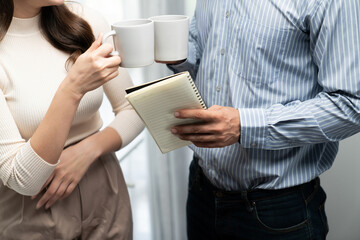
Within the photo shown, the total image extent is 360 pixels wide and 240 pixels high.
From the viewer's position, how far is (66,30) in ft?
3.64

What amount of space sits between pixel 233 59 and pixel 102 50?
0.38 m

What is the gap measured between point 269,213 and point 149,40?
0.58 meters

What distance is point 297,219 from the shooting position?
1.09 meters

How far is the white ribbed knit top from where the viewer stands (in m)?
0.92

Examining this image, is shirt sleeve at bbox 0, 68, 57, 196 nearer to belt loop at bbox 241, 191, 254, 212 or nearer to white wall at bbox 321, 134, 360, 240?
belt loop at bbox 241, 191, 254, 212

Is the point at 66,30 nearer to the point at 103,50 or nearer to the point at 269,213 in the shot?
the point at 103,50

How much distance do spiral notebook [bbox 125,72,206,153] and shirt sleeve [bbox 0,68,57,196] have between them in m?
0.26

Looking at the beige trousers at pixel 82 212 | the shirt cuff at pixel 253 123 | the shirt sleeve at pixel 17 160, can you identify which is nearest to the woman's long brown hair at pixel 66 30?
the shirt sleeve at pixel 17 160

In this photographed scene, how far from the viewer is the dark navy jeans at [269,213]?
1.09 metres

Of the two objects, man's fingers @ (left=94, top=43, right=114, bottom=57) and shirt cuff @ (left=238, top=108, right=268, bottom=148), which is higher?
man's fingers @ (left=94, top=43, right=114, bottom=57)

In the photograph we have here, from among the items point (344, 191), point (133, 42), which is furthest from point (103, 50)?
point (344, 191)

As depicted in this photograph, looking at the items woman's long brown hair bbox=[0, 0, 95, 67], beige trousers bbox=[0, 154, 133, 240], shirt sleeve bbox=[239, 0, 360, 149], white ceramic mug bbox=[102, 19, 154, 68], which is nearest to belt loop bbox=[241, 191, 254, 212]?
shirt sleeve bbox=[239, 0, 360, 149]

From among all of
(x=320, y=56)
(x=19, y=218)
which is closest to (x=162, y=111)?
(x=320, y=56)

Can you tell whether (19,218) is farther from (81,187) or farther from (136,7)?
(136,7)
